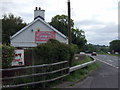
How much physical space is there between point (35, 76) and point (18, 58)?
1626mm

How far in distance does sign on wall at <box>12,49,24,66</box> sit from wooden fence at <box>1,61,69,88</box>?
1.45 feet

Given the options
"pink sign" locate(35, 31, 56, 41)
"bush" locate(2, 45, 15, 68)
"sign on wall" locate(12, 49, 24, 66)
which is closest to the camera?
Answer: "bush" locate(2, 45, 15, 68)

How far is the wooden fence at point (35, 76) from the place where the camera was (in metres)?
8.49

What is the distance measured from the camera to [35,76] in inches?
379

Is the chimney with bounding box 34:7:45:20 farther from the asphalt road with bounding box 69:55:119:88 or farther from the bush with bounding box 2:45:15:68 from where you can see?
the bush with bounding box 2:45:15:68

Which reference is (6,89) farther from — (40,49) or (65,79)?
(65,79)

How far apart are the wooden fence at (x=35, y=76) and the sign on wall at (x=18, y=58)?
1.45 feet

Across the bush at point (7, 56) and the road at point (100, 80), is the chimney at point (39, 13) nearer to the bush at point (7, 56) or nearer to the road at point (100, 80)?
the road at point (100, 80)

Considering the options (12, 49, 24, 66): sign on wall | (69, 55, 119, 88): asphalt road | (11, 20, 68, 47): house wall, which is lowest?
(69, 55, 119, 88): asphalt road

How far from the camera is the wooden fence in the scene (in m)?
8.49

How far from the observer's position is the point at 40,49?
11062 mm

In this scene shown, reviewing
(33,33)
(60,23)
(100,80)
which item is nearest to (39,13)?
(33,33)

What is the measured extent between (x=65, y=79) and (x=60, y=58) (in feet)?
3.53

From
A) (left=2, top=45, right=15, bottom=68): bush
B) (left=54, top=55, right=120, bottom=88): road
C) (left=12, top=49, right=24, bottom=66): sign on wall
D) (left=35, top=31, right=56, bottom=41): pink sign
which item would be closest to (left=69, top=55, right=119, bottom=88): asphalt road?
(left=54, top=55, right=120, bottom=88): road
